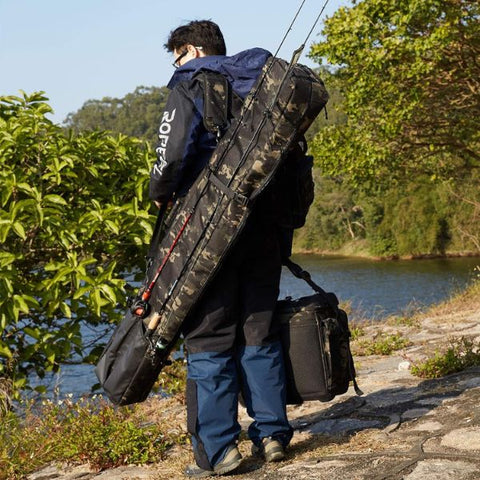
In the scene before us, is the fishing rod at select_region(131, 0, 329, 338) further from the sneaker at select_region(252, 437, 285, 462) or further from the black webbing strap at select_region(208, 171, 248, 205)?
the sneaker at select_region(252, 437, 285, 462)

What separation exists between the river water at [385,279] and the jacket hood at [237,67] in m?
15.9

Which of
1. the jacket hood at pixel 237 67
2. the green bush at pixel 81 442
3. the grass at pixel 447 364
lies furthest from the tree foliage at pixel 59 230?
the grass at pixel 447 364

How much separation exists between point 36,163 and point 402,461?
3.49 meters

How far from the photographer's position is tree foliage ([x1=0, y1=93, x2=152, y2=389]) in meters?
5.32

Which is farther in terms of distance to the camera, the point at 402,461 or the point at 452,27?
the point at 452,27

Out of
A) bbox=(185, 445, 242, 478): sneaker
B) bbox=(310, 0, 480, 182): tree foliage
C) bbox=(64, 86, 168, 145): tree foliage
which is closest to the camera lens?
bbox=(185, 445, 242, 478): sneaker

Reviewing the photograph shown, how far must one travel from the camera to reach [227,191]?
3500mm

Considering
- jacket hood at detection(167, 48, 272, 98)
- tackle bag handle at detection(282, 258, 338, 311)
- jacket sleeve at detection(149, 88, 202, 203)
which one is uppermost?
jacket hood at detection(167, 48, 272, 98)

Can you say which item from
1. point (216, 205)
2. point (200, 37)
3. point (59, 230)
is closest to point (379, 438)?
point (216, 205)

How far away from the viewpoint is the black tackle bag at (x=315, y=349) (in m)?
3.85

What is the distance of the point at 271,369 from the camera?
3.79 metres

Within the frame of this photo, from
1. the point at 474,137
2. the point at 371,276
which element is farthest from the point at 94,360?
the point at 371,276

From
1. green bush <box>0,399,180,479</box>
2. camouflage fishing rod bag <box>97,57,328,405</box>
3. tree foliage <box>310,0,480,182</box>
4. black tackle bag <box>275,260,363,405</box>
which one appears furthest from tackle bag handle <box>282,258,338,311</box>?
tree foliage <box>310,0,480,182</box>

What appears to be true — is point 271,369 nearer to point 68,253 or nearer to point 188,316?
point 188,316
